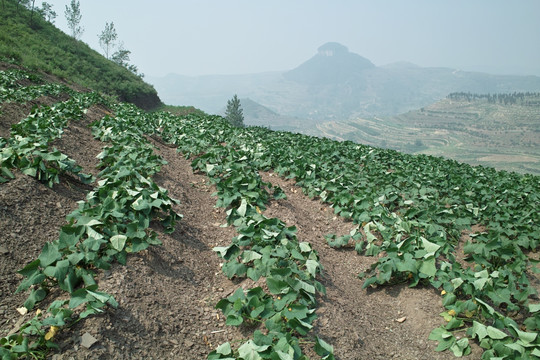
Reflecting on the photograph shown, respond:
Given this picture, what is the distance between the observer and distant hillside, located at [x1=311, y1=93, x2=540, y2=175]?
114 meters

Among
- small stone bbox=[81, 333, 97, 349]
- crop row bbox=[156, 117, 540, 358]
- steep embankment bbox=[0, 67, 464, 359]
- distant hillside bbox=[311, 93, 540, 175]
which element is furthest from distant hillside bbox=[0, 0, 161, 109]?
distant hillside bbox=[311, 93, 540, 175]

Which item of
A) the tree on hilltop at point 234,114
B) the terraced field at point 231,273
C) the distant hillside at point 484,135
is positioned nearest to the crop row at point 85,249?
the terraced field at point 231,273

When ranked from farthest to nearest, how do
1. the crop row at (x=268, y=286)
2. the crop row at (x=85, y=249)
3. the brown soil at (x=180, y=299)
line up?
the brown soil at (x=180, y=299) → the crop row at (x=268, y=286) → the crop row at (x=85, y=249)

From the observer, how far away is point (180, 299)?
12.2ft

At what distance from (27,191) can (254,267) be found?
3228 mm

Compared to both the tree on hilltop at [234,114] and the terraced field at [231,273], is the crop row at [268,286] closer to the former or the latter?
the terraced field at [231,273]

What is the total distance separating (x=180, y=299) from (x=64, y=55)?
3852 centimetres

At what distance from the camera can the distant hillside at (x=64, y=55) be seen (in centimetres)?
2867

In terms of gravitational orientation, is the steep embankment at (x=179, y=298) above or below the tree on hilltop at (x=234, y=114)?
below

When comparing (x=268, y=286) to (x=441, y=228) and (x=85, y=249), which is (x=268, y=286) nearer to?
(x=85, y=249)

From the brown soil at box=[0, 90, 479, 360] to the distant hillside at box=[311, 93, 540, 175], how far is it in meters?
108

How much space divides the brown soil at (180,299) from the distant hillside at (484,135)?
355 ft

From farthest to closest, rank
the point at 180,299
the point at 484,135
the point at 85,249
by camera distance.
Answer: the point at 484,135, the point at 180,299, the point at 85,249

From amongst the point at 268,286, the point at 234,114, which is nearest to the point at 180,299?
the point at 268,286
